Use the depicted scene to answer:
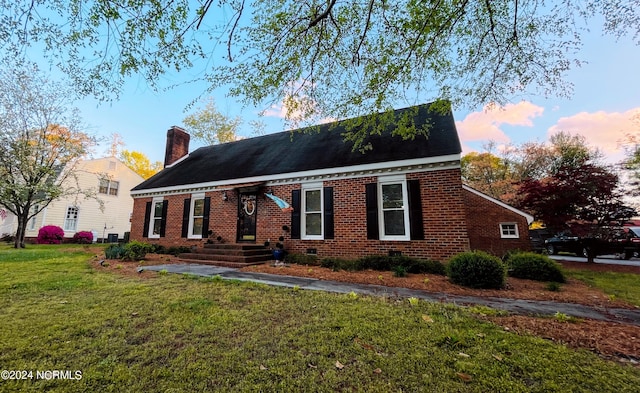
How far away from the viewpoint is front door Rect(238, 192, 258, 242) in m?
10.2

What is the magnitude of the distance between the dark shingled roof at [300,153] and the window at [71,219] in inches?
453

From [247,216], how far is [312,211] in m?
2.88

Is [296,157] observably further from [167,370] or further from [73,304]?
[167,370]

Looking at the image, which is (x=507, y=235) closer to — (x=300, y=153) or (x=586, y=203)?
(x=586, y=203)

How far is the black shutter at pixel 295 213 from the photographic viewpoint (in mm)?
9407

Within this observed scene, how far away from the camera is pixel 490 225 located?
13.7m

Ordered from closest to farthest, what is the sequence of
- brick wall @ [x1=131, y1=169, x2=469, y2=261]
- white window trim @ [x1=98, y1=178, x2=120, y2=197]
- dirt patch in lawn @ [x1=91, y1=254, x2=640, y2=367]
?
dirt patch in lawn @ [x1=91, y1=254, x2=640, y2=367]
brick wall @ [x1=131, y1=169, x2=469, y2=261]
white window trim @ [x1=98, y1=178, x2=120, y2=197]

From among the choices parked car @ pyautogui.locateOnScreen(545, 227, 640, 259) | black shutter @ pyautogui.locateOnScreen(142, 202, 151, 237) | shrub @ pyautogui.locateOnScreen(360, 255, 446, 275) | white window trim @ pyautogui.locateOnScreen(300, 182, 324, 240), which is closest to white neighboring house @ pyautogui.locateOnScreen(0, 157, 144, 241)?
black shutter @ pyautogui.locateOnScreen(142, 202, 151, 237)

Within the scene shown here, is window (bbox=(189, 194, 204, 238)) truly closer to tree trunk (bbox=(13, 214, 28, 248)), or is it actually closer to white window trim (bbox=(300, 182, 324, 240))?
white window trim (bbox=(300, 182, 324, 240))

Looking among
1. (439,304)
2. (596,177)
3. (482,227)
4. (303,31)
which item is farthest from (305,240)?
(596,177)

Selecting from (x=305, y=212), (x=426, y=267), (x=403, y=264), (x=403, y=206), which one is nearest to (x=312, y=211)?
(x=305, y=212)

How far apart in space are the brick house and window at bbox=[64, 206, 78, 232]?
11183mm

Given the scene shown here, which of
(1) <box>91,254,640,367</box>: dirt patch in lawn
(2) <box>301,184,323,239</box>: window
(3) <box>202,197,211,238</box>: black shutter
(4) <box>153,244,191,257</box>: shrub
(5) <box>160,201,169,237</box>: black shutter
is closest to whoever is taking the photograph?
(1) <box>91,254,640,367</box>: dirt patch in lawn

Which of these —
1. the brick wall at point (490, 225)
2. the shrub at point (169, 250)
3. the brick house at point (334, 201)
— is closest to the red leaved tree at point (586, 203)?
the brick wall at point (490, 225)
